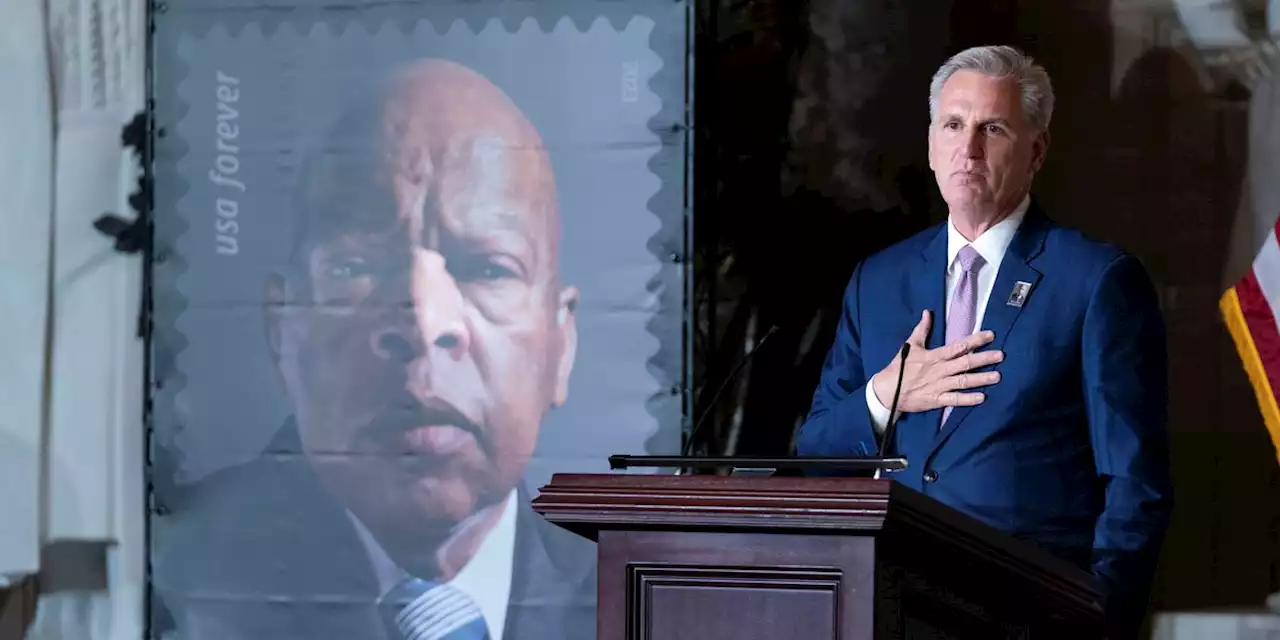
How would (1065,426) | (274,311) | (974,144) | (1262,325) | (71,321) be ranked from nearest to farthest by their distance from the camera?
(1065,426) < (974,144) < (1262,325) < (274,311) < (71,321)

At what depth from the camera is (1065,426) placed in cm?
288

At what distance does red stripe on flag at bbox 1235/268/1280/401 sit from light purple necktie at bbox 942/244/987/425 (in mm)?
714

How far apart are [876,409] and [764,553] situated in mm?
1185

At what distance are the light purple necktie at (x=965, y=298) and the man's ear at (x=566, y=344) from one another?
1.08m

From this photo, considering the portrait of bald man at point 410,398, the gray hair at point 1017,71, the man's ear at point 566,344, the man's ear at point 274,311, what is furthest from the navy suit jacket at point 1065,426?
the man's ear at point 274,311

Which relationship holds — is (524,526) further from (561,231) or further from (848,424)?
(848,424)

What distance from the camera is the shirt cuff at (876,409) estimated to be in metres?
2.88

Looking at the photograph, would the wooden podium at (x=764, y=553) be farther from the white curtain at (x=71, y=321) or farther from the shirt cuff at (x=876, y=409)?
the white curtain at (x=71, y=321)

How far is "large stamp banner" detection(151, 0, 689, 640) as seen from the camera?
3.81 metres

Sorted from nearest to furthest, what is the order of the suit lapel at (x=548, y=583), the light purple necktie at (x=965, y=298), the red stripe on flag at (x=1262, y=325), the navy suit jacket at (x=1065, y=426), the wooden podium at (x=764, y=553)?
the wooden podium at (x=764, y=553) < the navy suit jacket at (x=1065, y=426) < the light purple necktie at (x=965, y=298) < the red stripe on flag at (x=1262, y=325) < the suit lapel at (x=548, y=583)

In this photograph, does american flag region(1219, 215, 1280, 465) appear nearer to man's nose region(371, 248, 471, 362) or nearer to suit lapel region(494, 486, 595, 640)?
suit lapel region(494, 486, 595, 640)

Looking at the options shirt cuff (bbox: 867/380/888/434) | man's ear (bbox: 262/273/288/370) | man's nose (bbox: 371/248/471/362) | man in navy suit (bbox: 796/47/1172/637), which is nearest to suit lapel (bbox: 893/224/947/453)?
man in navy suit (bbox: 796/47/1172/637)

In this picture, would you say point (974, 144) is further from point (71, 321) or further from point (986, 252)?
point (71, 321)

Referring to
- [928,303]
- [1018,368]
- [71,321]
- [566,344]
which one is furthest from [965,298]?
[71,321]
